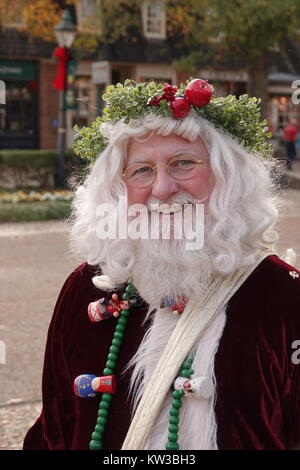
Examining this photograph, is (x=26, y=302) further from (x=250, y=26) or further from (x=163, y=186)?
(x=250, y=26)

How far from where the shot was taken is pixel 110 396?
2107 millimetres

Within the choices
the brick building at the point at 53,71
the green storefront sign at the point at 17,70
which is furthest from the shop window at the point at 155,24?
the green storefront sign at the point at 17,70

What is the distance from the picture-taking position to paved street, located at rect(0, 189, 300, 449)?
441 cm

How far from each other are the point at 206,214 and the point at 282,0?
48.3 ft

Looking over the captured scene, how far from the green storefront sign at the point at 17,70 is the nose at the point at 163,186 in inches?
959

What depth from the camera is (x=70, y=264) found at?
8.84m

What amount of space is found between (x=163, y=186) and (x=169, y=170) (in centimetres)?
6

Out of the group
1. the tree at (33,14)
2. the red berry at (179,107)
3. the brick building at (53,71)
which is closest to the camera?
the red berry at (179,107)

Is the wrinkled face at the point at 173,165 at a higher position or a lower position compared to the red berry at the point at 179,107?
lower

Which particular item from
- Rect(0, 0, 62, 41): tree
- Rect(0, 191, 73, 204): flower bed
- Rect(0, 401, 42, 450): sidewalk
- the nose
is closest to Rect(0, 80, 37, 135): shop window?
Rect(0, 0, 62, 41): tree

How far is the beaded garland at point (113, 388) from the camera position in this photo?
1969mm

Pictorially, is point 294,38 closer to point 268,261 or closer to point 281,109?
point 281,109

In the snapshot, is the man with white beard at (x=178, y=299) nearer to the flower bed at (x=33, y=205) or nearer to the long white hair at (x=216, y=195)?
the long white hair at (x=216, y=195)

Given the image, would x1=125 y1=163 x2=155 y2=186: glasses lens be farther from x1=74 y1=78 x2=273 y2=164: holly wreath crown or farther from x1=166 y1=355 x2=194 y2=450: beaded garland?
x1=166 y1=355 x2=194 y2=450: beaded garland
